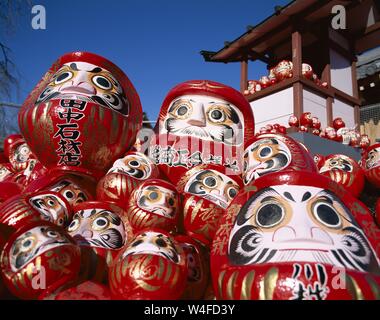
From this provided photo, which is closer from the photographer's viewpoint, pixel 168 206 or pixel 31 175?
pixel 168 206

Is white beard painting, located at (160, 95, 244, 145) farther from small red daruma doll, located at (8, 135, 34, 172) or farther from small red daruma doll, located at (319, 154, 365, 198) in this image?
small red daruma doll, located at (8, 135, 34, 172)

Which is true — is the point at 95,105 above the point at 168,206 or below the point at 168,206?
above

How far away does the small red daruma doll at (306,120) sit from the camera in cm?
591

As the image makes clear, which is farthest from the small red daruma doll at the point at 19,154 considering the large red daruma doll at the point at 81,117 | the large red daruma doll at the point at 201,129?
the large red daruma doll at the point at 201,129

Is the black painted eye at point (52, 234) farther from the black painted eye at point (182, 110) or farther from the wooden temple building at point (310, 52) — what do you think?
the wooden temple building at point (310, 52)

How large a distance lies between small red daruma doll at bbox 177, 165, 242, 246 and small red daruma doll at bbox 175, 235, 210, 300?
0.48 ft

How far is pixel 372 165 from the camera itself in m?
2.92

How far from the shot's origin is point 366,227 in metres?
1.35

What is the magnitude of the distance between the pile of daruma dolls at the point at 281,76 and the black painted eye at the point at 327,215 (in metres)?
5.53

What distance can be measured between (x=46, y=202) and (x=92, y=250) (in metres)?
0.40

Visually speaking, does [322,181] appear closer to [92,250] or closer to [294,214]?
[294,214]

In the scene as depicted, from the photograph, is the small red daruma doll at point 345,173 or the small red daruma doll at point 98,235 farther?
the small red daruma doll at point 345,173
